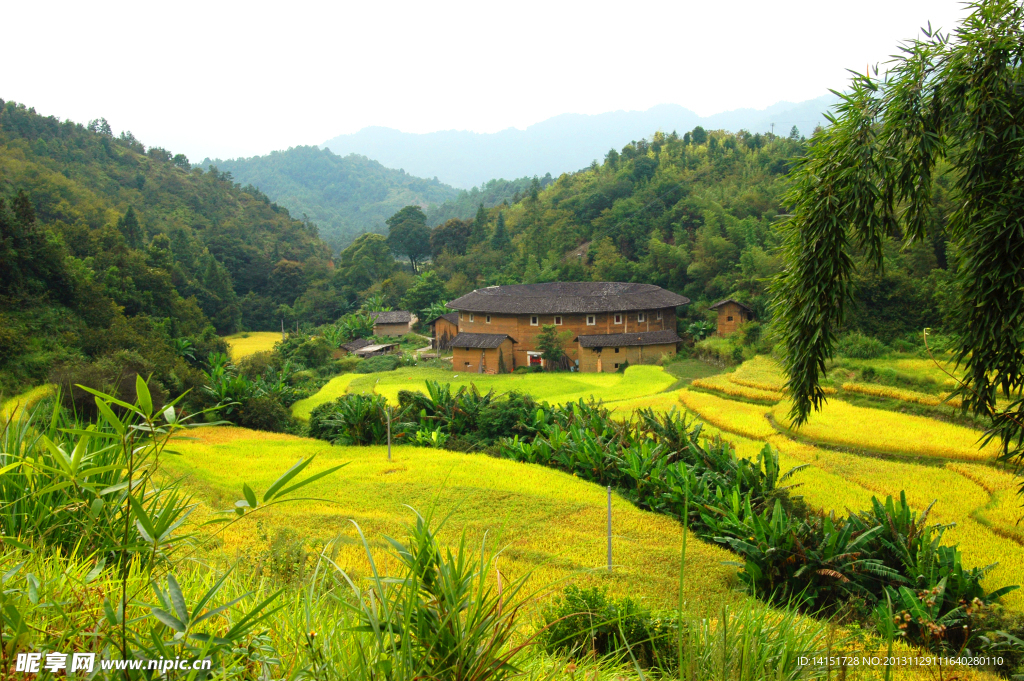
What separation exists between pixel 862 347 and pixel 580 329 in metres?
13.4

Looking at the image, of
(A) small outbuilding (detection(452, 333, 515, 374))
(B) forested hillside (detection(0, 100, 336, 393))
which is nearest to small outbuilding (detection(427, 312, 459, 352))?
(A) small outbuilding (detection(452, 333, 515, 374))

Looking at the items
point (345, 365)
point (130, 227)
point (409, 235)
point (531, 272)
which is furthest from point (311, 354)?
point (409, 235)

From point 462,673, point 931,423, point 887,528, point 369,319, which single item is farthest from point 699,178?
point 462,673

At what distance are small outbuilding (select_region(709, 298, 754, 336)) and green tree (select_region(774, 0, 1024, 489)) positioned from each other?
77.4ft

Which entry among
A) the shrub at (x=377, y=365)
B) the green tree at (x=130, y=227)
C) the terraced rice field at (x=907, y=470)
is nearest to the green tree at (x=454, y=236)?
the shrub at (x=377, y=365)

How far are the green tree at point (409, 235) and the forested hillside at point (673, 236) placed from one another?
4.50m

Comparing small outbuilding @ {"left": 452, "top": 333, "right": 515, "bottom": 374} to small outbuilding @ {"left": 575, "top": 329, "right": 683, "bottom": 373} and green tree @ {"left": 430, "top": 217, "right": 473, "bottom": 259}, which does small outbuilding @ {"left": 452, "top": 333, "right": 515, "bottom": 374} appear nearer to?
small outbuilding @ {"left": 575, "top": 329, "right": 683, "bottom": 373}

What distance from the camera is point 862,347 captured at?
1812 centimetres

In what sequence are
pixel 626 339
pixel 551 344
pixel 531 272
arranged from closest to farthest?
pixel 626 339 < pixel 551 344 < pixel 531 272

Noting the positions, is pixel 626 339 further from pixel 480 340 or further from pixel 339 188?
pixel 339 188

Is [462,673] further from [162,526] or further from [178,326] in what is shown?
[178,326]

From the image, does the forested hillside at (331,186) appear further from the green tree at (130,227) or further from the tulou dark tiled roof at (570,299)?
the tulou dark tiled roof at (570,299)

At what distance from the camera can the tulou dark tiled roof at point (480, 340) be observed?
28.9 m

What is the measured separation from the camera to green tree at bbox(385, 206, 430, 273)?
57781 millimetres
